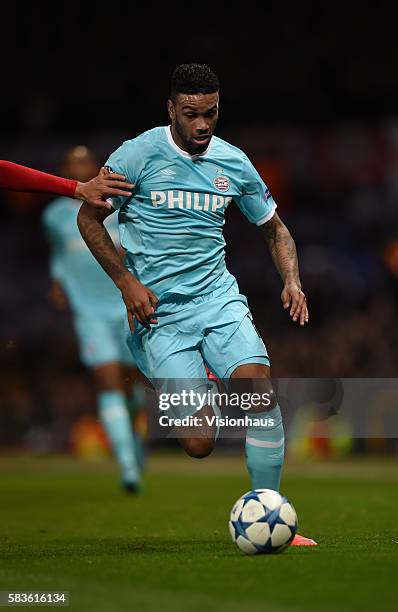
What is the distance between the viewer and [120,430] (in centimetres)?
1034

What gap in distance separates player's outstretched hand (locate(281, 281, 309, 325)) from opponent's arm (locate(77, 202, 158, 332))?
2.43 ft

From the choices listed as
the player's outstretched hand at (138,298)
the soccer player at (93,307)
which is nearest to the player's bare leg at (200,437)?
the player's outstretched hand at (138,298)

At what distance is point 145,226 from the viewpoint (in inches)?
261

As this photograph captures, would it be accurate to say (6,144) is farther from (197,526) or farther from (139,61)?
(197,526)

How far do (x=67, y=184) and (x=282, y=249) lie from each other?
137cm

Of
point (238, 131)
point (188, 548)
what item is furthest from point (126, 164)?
point (238, 131)

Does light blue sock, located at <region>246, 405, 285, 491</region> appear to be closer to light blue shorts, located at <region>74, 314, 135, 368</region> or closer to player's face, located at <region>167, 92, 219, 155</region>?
player's face, located at <region>167, 92, 219, 155</region>

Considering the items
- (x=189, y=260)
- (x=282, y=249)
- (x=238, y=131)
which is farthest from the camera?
(x=238, y=131)

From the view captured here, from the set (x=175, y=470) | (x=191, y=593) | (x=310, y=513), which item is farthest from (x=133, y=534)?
(x=175, y=470)

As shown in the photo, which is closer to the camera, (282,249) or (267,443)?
(267,443)

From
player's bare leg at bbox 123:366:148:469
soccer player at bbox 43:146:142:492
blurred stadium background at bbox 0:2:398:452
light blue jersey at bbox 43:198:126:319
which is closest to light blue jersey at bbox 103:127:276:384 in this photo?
soccer player at bbox 43:146:142:492

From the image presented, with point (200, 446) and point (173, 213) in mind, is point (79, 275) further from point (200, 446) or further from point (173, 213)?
point (200, 446)

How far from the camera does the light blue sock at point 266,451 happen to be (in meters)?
6.29

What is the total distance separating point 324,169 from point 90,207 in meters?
17.0
